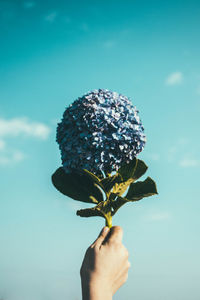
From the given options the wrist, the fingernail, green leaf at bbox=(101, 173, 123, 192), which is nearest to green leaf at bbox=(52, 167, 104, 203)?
green leaf at bbox=(101, 173, 123, 192)

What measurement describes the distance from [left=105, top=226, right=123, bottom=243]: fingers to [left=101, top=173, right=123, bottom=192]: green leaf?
0.48 m

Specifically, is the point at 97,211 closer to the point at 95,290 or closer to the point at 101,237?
the point at 101,237

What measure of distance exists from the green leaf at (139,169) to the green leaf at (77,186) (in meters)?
0.49

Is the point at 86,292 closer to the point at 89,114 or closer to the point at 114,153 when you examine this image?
the point at 114,153

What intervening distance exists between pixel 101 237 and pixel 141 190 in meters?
0.75

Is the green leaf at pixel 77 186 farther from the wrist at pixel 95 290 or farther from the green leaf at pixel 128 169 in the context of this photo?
the wrist at pixel 95 290

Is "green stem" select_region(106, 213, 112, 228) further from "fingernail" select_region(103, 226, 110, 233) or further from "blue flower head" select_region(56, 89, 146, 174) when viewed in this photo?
"blue flower head" select_region(56, 89, 146, 174)

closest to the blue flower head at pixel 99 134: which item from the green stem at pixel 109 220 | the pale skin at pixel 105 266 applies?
the green stem at pixel 109 220

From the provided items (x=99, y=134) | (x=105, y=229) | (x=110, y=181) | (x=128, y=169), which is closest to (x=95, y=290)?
(x=105, y=229)

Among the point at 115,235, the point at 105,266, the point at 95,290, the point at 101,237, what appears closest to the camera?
the point at 95,290

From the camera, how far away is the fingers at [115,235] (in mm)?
4147

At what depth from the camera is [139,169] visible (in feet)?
14.6

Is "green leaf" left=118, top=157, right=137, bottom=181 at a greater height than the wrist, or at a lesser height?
greater

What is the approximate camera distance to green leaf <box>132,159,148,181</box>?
4.44 m
